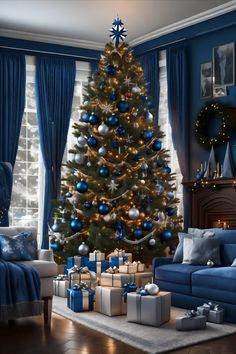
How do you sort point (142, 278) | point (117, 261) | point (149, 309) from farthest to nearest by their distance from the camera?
point (142, 278), point (117, 261), point (149, 309)

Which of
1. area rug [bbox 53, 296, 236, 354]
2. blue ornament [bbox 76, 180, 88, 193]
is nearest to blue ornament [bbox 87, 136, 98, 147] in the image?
blue ornament [bbox 76, 180, 88, 193]

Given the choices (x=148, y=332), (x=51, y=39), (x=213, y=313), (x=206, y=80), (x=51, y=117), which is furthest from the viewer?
(x=51, y=39)

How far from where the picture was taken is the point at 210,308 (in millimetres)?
5344

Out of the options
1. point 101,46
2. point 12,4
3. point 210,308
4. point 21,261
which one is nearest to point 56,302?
point 21,261

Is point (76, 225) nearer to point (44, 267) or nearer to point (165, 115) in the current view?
point (44, 267)

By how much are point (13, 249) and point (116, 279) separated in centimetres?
116

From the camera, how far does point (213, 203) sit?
783 centimetres

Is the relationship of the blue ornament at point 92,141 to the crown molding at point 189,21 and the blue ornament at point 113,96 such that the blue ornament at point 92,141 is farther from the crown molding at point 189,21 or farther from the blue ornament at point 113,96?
the crown molding at point 189,21

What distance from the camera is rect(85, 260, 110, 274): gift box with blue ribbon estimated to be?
6.72 metres

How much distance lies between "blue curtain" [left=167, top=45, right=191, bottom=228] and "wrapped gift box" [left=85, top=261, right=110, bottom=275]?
6.91 feet

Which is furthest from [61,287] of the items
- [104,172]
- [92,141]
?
[92,141]

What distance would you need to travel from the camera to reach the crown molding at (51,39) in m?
8.85

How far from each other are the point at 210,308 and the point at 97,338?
1.29 m

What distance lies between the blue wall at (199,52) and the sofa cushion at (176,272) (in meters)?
2.35
